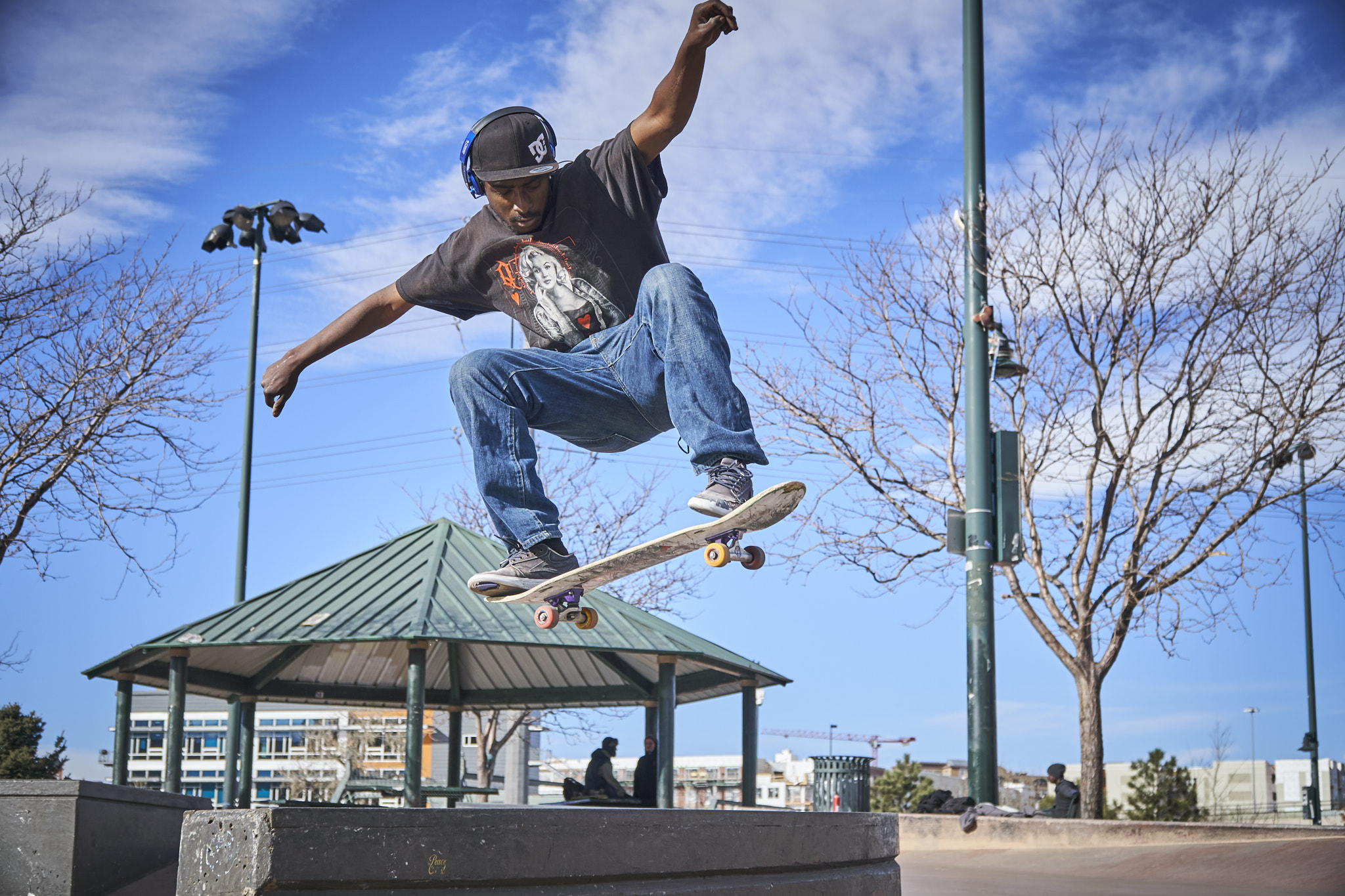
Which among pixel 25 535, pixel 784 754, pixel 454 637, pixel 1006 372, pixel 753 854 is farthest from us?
pixel 784 754

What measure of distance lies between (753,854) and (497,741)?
2198 cm

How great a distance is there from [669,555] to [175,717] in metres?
10.0

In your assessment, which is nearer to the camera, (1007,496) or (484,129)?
(484,129)

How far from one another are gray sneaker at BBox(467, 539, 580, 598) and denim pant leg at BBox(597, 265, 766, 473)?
0.90 metres

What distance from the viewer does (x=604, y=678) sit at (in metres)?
16.8

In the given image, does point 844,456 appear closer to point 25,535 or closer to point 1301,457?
point 1301,457

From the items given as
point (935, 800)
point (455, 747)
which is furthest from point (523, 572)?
point (455, 747)

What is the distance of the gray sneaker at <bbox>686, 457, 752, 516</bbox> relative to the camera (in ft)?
15.8

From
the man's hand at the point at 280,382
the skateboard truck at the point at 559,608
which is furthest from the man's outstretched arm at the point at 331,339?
the skateboard truck at the point at 559,608

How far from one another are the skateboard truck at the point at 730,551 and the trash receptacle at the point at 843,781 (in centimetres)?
785

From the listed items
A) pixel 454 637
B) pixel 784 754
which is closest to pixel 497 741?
pixel 454 637

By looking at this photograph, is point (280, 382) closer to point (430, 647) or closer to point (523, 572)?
point (523, 572)

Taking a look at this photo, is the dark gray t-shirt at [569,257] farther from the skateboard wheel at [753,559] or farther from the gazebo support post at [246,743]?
the gazebo support post at [246,743]

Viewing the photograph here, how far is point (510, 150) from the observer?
5059 millimetres
